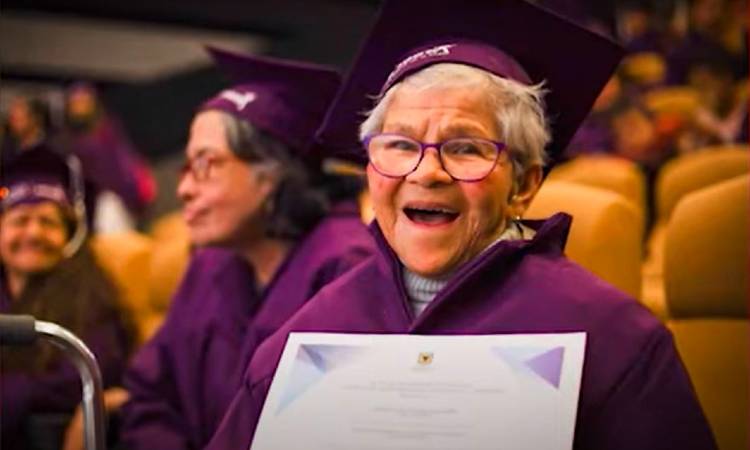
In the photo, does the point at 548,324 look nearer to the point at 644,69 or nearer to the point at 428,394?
the point at 428,394

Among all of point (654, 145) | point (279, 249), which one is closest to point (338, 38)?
point (654, 145)

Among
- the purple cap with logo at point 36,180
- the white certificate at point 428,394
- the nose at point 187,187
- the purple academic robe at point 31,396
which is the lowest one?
the purple academic robe at point 31,396

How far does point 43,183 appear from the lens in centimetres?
319

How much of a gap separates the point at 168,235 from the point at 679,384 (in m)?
3.46

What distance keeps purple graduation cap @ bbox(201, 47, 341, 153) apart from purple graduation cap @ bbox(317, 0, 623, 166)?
61cm

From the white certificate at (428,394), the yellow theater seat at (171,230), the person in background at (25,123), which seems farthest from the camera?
the yellow theater seat at (171,230)

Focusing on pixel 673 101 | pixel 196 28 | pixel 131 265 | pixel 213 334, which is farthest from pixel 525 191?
pixel 196 28

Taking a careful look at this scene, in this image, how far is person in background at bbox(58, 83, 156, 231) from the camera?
5535 millimetres

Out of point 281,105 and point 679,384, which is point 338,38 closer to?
point 281,105

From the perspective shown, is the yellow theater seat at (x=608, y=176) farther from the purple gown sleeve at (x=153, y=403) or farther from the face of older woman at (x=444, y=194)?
the face of older woman at (x=444, y=194)

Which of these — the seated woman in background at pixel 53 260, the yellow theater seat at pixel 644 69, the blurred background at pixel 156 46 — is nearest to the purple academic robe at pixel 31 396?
the seated woman in background at pixel 53 260

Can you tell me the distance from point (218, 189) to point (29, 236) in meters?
0.71

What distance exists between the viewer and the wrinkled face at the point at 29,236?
316 cm

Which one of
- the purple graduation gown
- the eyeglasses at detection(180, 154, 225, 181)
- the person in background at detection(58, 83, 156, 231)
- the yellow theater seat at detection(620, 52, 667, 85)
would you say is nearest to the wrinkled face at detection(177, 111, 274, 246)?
the eyeglasses at detection(180, 154, 225, 181)
